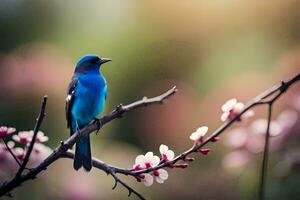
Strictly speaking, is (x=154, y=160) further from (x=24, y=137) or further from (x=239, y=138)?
(x=239, y=138)

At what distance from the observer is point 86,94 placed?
3.66 feet

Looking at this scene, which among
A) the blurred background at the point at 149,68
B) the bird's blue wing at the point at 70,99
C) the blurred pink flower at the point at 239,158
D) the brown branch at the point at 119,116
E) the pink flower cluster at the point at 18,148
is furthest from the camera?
the blurred background at the point at 149,68

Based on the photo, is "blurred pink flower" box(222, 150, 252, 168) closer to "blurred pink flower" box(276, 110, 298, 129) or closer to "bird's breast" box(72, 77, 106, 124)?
"blurred pink flower" box(276, 110, 298, 129)

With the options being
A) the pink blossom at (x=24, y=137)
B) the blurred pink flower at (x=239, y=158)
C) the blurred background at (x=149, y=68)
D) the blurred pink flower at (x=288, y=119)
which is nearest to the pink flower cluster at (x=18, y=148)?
the pink blossom at (x=24, y=137)

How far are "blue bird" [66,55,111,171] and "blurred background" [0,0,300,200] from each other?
82 cm

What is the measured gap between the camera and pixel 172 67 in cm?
348

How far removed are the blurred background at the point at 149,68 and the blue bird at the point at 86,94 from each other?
82 centimetres

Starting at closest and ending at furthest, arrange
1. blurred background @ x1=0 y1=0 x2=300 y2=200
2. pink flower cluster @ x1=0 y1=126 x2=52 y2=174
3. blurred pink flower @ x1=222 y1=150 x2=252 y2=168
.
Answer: pink flower cluster @ x1=0 y1=126 x2=52 y2=174, blurred pink flower @ x1=222 y1=150 x2=252 y2=168, blurred background @ x1=0 y1=0 x2=300 y2=200

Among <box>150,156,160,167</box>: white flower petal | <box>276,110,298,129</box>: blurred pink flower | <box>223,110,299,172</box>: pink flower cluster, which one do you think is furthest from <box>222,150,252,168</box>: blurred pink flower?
<box>150,156,160,167</box>: white flower petal

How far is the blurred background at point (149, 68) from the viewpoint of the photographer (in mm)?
2379

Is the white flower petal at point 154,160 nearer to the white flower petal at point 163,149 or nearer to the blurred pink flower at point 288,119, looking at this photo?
the white flower petal at point 163,149

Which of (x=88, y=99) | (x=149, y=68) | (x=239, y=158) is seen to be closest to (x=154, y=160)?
(x=88, y=99)

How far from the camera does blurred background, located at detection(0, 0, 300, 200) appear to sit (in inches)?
93.7

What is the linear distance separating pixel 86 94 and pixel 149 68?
243cm
